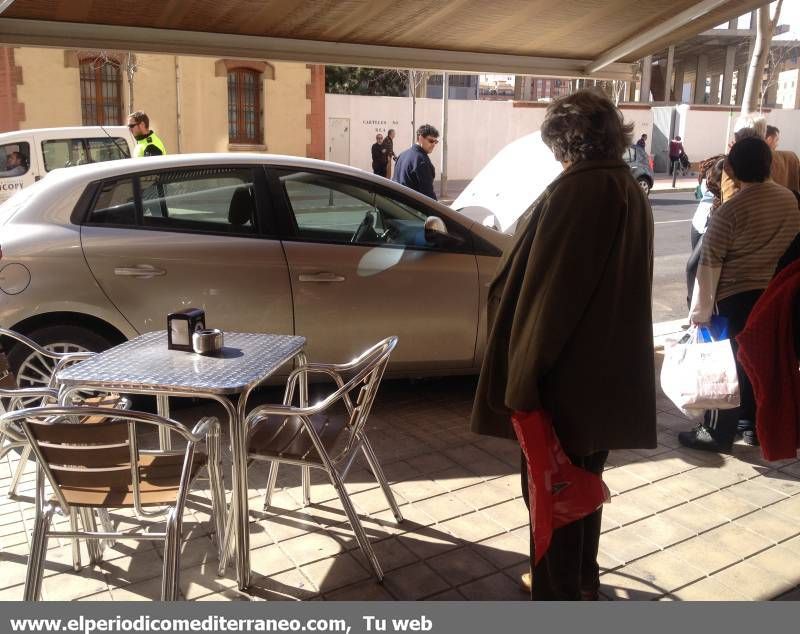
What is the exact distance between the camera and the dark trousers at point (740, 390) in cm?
432

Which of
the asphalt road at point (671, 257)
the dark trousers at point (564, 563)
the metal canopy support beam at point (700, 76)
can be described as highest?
the metal canopy support beam at point (700, 76)

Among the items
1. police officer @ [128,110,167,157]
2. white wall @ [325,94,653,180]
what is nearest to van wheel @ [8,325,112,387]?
police officer @ [128,110,167,157]

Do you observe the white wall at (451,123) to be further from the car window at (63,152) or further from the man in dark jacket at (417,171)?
the man in dark jacket at (417,171)

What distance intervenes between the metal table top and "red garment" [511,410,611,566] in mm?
1012

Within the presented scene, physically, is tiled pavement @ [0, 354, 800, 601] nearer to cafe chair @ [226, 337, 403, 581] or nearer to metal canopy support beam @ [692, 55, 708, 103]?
cafe chair @ [226, 337, 403, 581]

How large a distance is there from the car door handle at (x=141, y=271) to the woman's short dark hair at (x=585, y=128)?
108 inches

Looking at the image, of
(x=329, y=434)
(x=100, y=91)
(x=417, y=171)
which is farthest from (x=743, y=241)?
(x=100, y=91)

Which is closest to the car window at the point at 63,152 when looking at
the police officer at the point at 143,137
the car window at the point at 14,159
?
the car window at the point at 14,159

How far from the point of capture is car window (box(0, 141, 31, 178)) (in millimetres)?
12578

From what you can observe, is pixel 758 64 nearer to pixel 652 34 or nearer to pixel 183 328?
pixel 652 34

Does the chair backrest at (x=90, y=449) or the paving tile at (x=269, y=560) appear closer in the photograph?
the chair backrest at (x=90, y=449)

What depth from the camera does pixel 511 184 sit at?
18.8ft

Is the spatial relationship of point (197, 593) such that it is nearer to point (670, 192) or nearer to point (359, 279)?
point (359, 279)

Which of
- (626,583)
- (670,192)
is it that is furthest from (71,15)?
(670,192)
